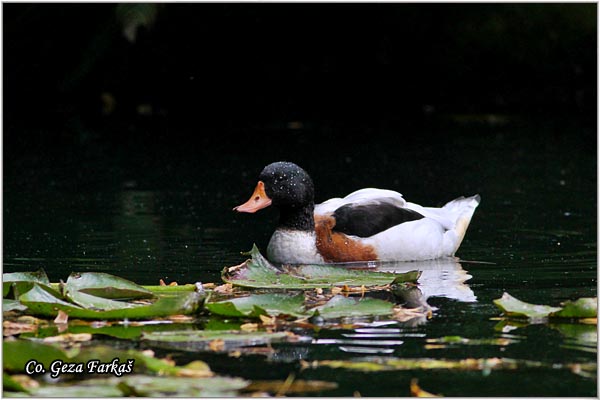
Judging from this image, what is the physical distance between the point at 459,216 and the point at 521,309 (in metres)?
2.81

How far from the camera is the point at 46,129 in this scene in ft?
54.2

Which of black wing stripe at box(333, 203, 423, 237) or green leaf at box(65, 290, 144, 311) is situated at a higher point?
black wing stripe at box(333, 203, 423, 237)

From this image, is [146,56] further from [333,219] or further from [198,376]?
[198,376]

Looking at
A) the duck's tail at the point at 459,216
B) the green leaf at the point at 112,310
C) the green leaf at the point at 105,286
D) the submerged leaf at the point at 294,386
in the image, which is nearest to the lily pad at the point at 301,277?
the green leaf at the point at 105,286

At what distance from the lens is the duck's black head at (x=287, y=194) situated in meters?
8.02

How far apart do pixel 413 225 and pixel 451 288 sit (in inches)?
50.6

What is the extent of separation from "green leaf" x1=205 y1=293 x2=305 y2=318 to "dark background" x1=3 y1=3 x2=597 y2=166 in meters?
12.4

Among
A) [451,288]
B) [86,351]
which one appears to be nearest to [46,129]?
[451,288]

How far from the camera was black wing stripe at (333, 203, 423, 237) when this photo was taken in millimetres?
7969

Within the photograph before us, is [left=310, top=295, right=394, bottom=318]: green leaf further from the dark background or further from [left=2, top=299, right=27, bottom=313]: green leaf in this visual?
the dark background

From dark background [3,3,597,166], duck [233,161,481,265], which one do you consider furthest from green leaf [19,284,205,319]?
dark background [3,3,597,166]

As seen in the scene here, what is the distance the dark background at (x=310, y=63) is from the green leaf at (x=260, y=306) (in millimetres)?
12364

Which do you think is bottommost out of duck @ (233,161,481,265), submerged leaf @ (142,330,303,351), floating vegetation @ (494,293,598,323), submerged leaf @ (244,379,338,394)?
submerged leaf @ (244,379,338,394)

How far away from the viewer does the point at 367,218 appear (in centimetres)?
800
